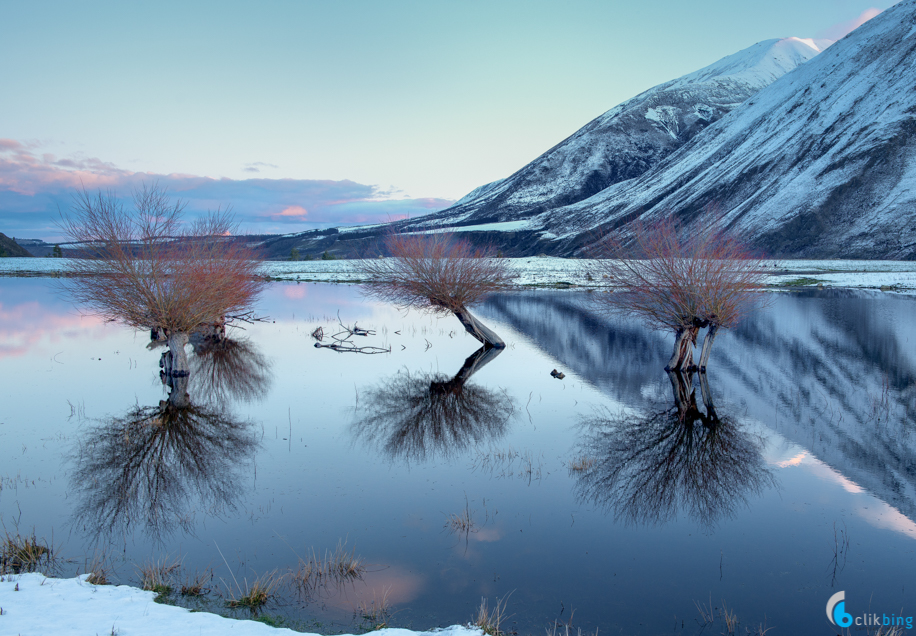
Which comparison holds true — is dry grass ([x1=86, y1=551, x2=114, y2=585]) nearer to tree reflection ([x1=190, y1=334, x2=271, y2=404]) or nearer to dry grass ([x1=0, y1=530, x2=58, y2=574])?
dry grass ([x1=0, y1=530, x2=58, y2=574])

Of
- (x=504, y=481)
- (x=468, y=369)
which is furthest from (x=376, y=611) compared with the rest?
(x=468, y=369)

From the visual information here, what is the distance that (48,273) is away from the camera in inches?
3462

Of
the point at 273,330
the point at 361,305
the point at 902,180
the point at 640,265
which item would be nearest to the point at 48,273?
the point at 361,305

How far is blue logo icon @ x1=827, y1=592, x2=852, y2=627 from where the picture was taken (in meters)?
7.39

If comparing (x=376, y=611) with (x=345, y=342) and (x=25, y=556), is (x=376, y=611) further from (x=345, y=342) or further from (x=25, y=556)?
(x=345, y=342)

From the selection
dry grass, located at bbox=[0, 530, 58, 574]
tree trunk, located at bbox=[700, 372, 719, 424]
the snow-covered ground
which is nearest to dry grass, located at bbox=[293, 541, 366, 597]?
dry grass, located at bbox=[0, 530, 58, 574]

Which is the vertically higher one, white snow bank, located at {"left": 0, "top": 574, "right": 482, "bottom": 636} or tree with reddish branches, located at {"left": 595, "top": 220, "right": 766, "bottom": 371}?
tree with reddish branches, located at {"left": 595, "top": 220, "right": 766, "bottom": 371}

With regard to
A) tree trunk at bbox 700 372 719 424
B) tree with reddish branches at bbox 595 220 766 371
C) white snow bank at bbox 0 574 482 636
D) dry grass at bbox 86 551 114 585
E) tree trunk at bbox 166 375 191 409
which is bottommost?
tree trunk at bbox 700 372 719 424

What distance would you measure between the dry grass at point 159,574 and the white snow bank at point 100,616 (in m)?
0.27

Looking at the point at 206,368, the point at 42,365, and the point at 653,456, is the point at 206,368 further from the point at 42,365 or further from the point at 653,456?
the point at 653,456

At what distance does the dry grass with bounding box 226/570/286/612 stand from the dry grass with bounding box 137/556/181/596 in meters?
0.87

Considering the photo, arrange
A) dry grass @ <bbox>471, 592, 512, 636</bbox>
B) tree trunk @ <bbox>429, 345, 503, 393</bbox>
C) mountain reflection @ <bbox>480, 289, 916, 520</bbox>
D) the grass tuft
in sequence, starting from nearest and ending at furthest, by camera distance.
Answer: dry grass @ <bbox>471, 592, 512, 636</bbox>, the grass tuft, mountain reflection @ <bbox>480, 289, 916, 520</bbox>, tree trunk @ <bbox>429, 345, 503, 393</bbox>

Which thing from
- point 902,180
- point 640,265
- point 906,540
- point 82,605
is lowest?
point 906,540

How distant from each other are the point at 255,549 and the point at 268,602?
165 cm
